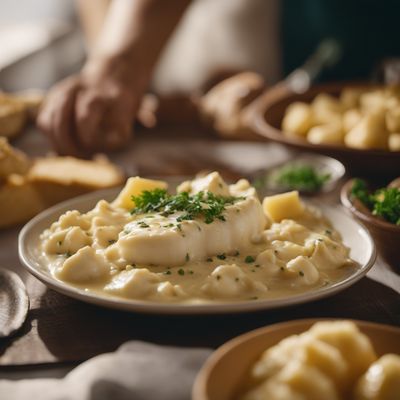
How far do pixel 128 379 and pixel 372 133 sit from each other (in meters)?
1.49

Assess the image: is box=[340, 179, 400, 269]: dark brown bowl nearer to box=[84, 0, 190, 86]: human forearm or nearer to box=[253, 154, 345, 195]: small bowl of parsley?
box=[253, 154, 345, 195]: small bowl of parsley

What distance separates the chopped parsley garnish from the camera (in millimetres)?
1610

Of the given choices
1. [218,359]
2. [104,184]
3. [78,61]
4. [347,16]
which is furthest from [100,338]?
[78,61]

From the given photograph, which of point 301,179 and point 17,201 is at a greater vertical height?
point 17,201

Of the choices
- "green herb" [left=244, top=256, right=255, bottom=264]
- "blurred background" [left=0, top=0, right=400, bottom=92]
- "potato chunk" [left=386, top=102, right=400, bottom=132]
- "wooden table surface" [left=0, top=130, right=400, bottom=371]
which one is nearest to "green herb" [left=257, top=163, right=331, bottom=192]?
"potato chunk" [left=386, top=102, right=400, bottom=132]

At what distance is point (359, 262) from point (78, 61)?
5364 mm

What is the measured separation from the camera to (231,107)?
331 cm

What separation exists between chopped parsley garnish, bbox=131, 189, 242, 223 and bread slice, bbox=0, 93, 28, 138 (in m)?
1.66

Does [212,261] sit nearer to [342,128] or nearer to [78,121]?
[342,128]

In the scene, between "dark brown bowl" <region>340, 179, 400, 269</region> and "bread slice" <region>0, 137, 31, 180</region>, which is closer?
"dark brown bowl" <region>340, 179, 400, 269</region>

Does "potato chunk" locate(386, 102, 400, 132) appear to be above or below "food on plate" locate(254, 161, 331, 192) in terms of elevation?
above

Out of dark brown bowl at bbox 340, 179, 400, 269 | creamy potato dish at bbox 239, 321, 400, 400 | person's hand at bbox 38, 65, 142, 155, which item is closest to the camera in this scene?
creamy potato dish at bbox 239, 321, 400, 400

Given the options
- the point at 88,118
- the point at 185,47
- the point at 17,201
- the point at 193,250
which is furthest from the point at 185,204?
the point at 185,47

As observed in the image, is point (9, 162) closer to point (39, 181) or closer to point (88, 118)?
point (39, 181)
